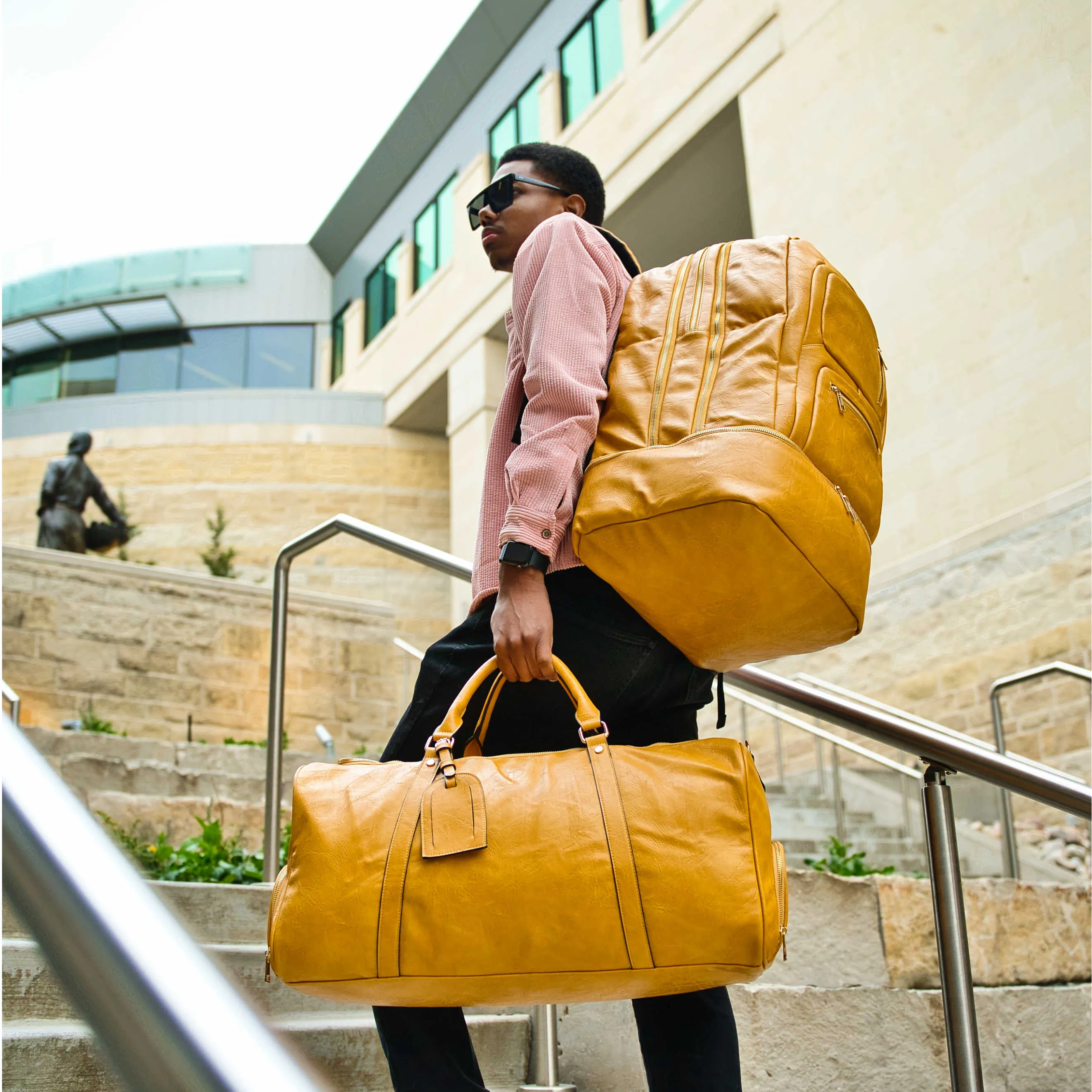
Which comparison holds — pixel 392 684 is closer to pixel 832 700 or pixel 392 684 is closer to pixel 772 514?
pixel 832 700

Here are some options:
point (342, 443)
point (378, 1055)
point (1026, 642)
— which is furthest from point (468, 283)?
point (378, 1055)

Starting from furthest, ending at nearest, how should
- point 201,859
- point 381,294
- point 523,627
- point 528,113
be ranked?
1. point 381,294
2. point 528,113
3. point 201,859
4. point 523,627

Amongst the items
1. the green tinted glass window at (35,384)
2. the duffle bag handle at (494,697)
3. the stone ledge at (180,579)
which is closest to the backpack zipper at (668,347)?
the duffle bag handle at (494,697)

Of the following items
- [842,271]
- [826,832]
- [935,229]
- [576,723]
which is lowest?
[826,832]

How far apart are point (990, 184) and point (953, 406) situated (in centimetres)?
200

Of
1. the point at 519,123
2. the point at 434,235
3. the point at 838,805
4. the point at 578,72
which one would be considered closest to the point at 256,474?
the point at 434,235

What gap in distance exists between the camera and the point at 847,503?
1.29m

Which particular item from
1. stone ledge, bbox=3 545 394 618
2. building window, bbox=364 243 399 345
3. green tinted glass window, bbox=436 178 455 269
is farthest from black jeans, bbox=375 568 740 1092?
building window, bbox=364 243 399 345

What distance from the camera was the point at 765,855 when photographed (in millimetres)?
1188

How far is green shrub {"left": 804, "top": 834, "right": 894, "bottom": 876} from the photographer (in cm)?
436

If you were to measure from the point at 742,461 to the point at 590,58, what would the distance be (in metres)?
16.5

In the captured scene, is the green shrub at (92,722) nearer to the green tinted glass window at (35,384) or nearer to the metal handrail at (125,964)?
the metal handrail at (125,964)

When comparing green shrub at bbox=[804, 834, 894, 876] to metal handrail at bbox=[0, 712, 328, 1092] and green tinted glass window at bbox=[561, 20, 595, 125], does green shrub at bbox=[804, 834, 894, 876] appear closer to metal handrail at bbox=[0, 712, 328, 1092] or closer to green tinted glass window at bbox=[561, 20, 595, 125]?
metal handrail at bbox=[0, 712, 328, 1092]

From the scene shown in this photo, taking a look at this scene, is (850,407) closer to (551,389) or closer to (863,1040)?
(551,389)
